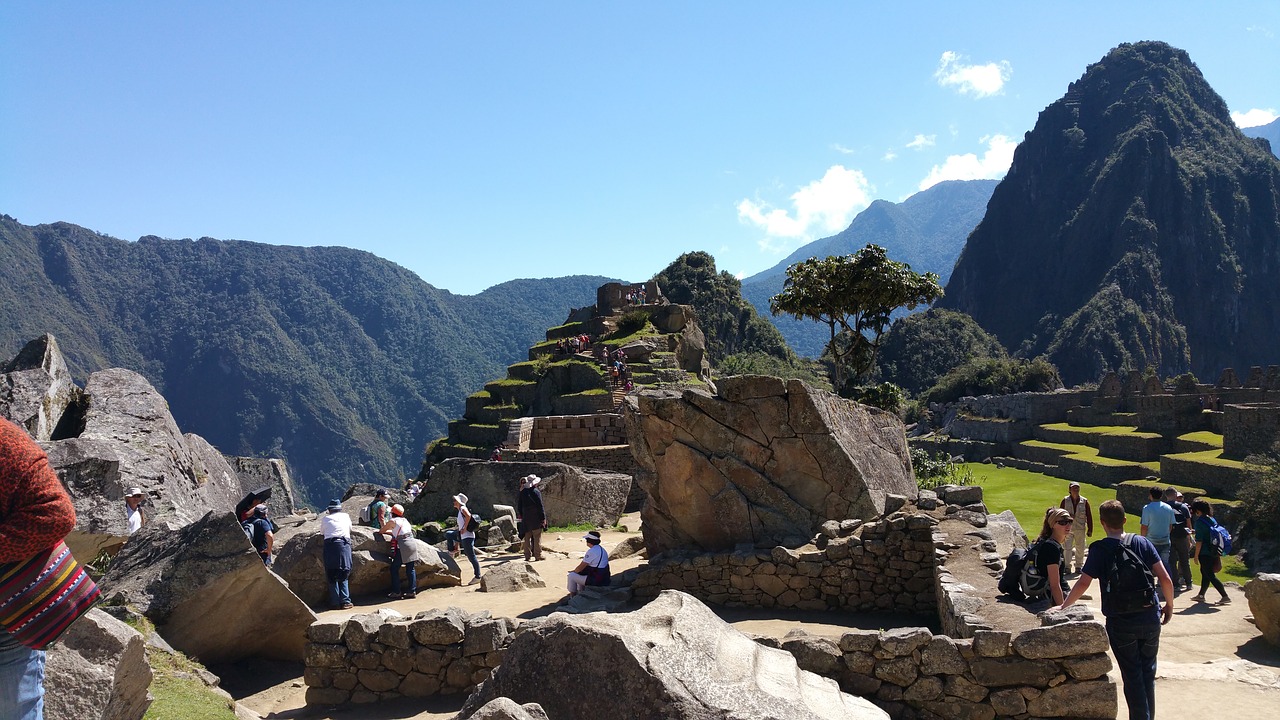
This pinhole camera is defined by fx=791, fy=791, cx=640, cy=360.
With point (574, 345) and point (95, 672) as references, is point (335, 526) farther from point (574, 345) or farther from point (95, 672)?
point (574, 345)

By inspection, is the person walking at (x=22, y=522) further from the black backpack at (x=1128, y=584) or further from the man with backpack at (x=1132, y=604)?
the black backpack at (x=1128, y=584)

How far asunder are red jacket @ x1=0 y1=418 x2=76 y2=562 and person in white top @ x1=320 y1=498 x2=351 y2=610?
6.34m

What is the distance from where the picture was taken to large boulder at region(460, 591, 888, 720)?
12.8 ft

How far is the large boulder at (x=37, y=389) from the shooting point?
853 centimetres

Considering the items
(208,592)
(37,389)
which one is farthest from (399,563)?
(37,389)

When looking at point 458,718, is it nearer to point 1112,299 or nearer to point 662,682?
point 662,682

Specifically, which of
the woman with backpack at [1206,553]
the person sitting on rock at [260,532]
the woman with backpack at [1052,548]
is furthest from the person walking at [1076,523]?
the person sitting on rock at [260,532]

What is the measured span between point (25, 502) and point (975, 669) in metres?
5.56

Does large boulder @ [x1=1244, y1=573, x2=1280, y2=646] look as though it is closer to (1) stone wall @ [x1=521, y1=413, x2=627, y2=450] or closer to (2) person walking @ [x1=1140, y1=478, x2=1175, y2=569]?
(2) person walking @ [x1=1140, y1=478, x2=1175, y2=569]

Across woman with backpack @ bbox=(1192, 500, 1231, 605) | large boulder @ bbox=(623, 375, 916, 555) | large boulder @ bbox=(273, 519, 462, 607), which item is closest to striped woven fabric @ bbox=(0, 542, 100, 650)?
large boulder @ bbox=(273, 519, 462, 607)

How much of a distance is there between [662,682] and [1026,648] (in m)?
2.93

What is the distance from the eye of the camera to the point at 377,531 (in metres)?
11.0

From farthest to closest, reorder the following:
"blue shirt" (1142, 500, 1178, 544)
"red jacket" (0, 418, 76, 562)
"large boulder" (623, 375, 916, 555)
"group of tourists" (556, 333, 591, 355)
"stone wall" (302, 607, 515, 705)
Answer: "group of tourists" (556, 333, 591, 355), "large boulder" (623, 375, 916, 555), "blue shirt" (1142, 500, 1178, 544), "stone wall" (302, 607, 515, 705), "red jacket" (0, 418, 76, 562)

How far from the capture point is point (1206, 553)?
32.3ft
